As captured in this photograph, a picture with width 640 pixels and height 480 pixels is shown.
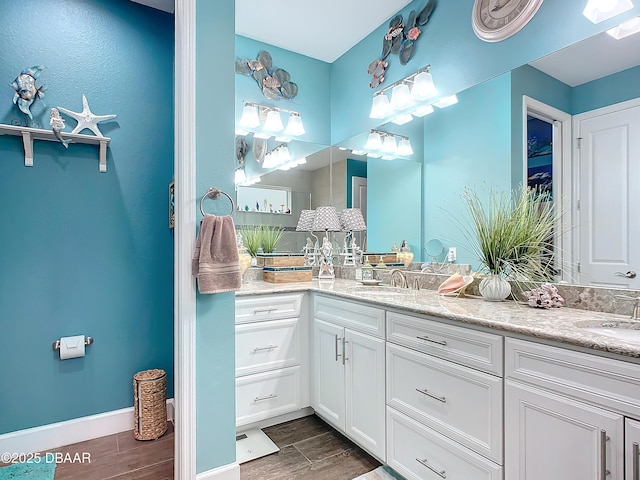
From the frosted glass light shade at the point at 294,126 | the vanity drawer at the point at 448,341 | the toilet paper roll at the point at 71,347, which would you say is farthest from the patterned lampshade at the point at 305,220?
the toilet paper roll at the point at 71,347

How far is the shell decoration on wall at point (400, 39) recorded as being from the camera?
249 cm

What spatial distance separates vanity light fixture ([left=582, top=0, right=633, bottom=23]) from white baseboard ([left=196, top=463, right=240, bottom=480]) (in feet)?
8.73

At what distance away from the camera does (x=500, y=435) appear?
128 cm

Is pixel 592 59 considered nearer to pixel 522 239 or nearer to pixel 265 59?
pixel 522 239

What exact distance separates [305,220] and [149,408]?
1766 millimetres

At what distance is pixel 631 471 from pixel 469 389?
492 mm

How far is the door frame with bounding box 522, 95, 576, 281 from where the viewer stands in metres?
1.66

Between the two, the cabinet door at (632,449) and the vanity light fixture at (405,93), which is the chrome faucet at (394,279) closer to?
the vanity light fixture at (405,93)

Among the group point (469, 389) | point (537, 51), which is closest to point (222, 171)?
point (469, 389)

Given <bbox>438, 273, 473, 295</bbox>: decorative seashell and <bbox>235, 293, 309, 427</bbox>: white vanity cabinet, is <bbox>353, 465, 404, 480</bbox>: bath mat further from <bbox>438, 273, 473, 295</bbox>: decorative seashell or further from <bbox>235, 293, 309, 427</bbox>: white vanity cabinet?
<bbox>438, 273, 473, 295</bbox>: decorative seashell

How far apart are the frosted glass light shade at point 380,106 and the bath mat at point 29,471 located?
2999mm

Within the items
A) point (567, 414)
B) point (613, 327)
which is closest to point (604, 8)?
point (613, 327)

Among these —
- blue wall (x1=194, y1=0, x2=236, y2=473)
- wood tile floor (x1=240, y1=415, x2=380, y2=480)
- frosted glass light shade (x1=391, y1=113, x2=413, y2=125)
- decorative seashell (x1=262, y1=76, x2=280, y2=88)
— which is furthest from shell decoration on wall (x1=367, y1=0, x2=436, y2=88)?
wood tile floor (x1=240, y1=415, x2=380, y2=480)

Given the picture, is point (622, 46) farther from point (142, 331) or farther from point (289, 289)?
point (142, 331)
